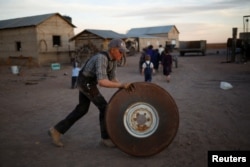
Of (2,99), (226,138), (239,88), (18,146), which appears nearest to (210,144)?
(226,138)

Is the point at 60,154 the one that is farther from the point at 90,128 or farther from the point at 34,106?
the point at 34,106

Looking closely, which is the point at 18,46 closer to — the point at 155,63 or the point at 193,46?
the point at 155,63

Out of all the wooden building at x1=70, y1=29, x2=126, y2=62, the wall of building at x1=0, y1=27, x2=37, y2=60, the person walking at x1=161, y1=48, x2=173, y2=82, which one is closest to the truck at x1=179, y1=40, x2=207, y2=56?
the wooden building at x1=70, y1=29, x2=126, y2=62

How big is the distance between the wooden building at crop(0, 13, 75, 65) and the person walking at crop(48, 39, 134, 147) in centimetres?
2063

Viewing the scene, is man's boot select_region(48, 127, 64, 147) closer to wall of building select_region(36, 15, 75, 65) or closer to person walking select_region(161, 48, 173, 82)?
person walking select_region(161, 48, 173, 82)

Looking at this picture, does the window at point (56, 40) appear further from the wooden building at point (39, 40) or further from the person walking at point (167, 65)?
the person walking at point (167, 65)

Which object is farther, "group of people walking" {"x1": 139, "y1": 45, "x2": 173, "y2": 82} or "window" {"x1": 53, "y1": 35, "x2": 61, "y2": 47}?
"window" {"x1": 53, "y1": 35, "x2": 61, "y2": 47}

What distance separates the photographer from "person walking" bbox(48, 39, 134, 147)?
3828 mm

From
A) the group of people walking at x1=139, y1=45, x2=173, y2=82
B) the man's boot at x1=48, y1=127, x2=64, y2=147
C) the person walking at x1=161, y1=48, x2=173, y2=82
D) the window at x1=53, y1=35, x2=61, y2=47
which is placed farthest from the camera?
the window at x1=53, y1=35, x2=61, y2=47

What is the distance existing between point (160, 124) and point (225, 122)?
2274 mm

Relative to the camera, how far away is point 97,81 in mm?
4273

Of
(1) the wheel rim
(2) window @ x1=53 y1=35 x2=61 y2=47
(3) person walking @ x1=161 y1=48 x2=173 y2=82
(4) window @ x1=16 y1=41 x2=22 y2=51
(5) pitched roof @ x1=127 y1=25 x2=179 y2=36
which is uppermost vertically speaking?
(5) pitched roof @ x1=127 y1=25 x2=179 y2=36

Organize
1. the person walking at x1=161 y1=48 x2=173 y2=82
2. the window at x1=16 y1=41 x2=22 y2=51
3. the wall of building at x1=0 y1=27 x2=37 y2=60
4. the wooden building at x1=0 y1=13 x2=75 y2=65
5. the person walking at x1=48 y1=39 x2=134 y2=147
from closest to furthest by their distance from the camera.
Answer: the person walking at x1=48 y1=39 x2=134 y2=147 → the person walking at x1=161 y1=48 x2=173 y2=82 → the wooden building at x1=0 y1=13 x2=75 y2=65 → the wall of building at x1=0 y1=27 x2=37 y2=60 → the window at x1=16 y1=41 x2=22 y2=51

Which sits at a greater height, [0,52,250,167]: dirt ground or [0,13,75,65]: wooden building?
[0,13,75,65]: wooden building
